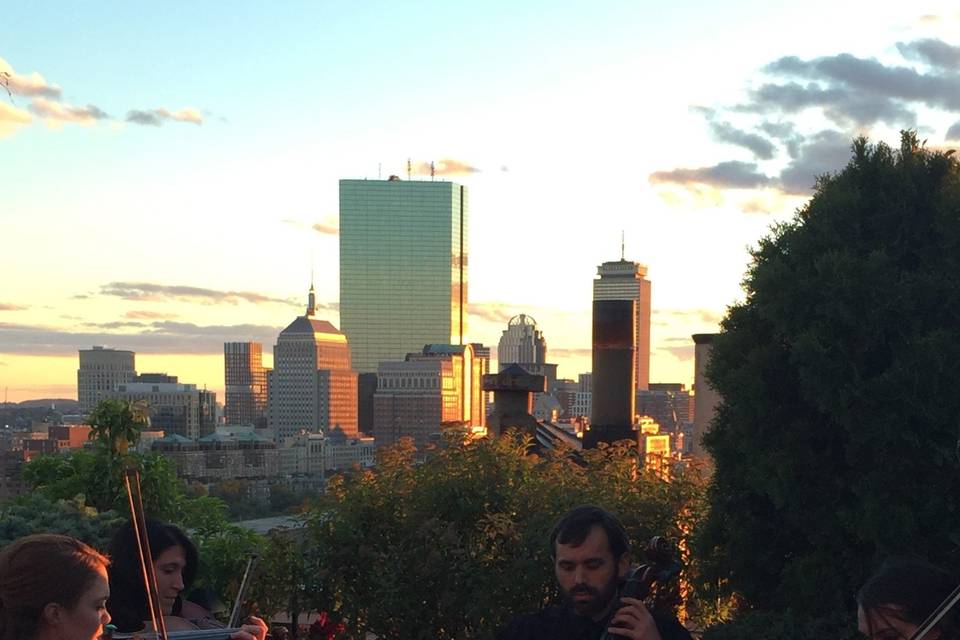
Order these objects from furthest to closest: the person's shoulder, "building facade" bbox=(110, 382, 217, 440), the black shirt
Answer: "building facade" bbox=(110, 382, 217, 440), the black shirt, the person's shoulder

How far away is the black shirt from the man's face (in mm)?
33

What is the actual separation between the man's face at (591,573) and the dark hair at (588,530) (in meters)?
0.01

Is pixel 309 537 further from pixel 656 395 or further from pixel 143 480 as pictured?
pixel 656 395

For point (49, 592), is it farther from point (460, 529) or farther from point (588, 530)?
point (460, 529)

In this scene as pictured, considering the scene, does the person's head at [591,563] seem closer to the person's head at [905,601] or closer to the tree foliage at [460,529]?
the person's head at [905,601]

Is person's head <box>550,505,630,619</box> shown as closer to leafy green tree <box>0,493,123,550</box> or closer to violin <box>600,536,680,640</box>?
violin <box>600,536,680,640</box>

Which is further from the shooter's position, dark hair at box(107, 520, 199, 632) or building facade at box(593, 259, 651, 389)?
building facade at box(593, 259, 651, 389)

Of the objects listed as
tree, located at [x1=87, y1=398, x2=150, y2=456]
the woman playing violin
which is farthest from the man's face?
tree, located at [x1=87, y1=398, x2=150, y2=456]

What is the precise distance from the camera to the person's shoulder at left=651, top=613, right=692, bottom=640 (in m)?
2.97

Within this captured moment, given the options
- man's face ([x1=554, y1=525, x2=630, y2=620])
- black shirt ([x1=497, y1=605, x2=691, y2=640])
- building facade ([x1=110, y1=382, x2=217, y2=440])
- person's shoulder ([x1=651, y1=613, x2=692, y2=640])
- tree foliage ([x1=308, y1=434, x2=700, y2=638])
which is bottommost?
building facade ([x1=110, y1=382, x2=217, y2=440])

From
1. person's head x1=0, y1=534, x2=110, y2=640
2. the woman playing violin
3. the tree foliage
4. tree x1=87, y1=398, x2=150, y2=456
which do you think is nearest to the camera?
person's head x1=0, y1=534, x2=110, y2=640

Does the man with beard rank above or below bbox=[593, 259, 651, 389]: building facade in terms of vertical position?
below

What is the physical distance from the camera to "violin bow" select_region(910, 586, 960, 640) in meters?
2.37

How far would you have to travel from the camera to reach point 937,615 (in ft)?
7.97
